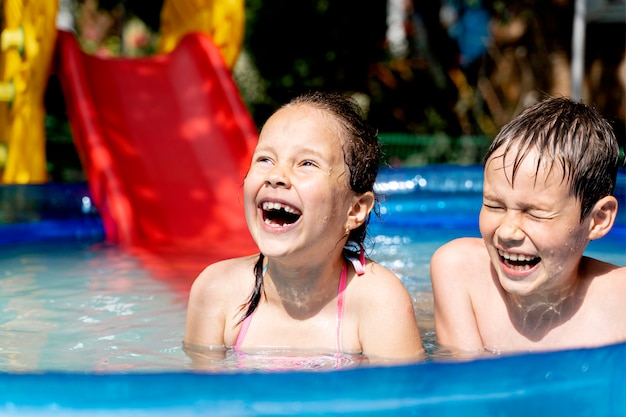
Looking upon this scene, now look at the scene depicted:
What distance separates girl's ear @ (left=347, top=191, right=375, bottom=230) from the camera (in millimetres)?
2605

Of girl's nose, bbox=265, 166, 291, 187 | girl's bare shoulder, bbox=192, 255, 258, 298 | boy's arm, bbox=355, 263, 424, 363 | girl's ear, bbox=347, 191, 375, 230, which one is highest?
girl's nose, bbox=265, 166, 291, 187

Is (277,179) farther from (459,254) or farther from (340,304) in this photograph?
(459,254)

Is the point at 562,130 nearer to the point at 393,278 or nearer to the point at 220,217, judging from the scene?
the point at 393,278

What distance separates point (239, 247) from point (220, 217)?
2.28 ft

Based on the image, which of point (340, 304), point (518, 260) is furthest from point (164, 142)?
point (518, 260)

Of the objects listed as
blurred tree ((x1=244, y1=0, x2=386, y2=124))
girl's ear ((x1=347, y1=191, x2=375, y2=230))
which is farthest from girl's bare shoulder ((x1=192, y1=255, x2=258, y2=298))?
blurred tree ((x1=244, y1=0, x2=386, y2=124))

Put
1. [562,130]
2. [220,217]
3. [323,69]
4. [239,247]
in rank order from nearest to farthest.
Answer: [562,130] < [239,247] < [220,217] < [323,69]

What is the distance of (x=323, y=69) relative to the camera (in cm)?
990

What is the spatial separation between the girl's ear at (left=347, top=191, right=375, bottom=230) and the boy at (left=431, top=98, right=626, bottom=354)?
249mm

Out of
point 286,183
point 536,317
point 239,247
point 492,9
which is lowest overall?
point 239,247

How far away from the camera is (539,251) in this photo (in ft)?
7.62

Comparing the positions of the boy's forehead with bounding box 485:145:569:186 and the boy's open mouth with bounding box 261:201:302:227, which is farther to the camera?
the boy's open mouth with bounding box 261:201:302:227

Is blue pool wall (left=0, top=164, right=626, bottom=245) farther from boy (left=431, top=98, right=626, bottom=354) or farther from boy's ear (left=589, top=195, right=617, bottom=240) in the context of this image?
boy's ear (left=589, top=195, right=617, bottom=240)

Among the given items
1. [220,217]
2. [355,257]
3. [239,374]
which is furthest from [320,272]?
[220,217]
